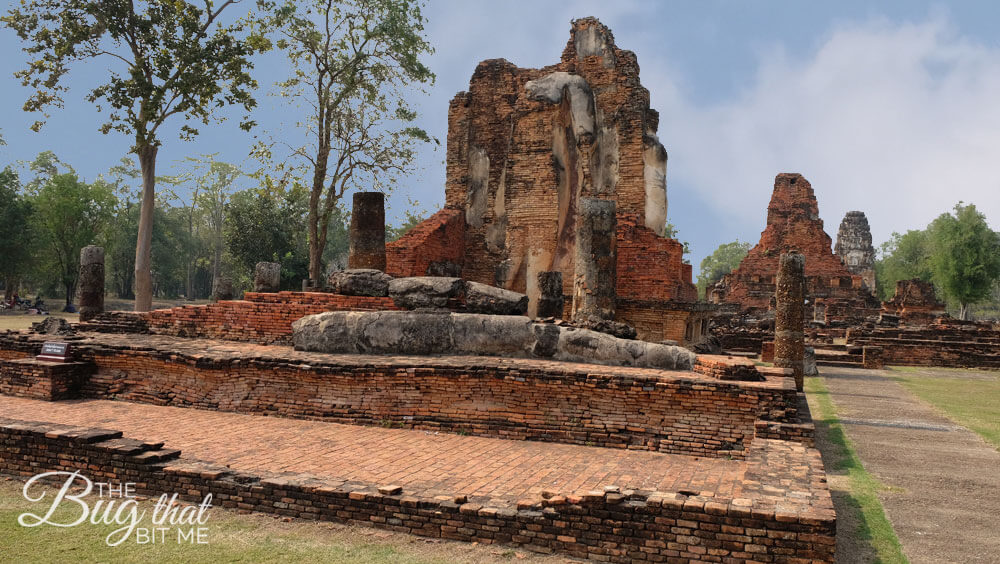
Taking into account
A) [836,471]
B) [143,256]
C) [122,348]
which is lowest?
[836,471]

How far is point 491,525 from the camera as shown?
4.36 meters

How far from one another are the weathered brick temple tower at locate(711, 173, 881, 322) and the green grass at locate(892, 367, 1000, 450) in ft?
50.0

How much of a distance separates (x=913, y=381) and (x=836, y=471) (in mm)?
9943

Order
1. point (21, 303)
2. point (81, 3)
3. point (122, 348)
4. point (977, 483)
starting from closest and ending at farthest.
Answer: point (977, 483), point (122, 348), point (81, 3), point (21, 303)

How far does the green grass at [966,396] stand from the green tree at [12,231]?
111 ft

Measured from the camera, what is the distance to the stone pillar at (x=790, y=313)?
11602mm

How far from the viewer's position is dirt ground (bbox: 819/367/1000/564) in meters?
4.44

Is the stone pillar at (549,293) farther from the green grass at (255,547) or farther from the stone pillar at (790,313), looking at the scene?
the green grass at (255,547)

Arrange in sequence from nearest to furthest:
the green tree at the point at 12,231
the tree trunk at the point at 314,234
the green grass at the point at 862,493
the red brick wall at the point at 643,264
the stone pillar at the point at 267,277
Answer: the green grass at the point at 862,493, the stone pillar at the point at 267,277, the red brick wall at the point at 643,264, the tree trunk at the point at 314,234, the green tree at the point at 12,231

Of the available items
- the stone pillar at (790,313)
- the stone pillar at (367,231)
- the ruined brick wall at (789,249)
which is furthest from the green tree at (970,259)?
the stone pillar at (367,231)

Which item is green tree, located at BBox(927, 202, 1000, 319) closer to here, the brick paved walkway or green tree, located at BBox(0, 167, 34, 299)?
the brick paved walkway

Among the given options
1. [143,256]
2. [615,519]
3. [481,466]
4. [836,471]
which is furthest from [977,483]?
[143,256]

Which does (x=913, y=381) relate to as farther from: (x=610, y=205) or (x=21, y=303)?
(x=21, y=303)

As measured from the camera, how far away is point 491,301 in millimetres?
9422
